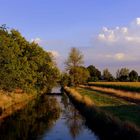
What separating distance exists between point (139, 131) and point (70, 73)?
354 feet

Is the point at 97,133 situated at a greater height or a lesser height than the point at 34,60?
lesser

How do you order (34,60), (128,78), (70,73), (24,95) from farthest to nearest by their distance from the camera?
(128,78) < (70,73) < (34,60) < (24,95)

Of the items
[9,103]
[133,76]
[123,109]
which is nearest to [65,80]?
[133,76]

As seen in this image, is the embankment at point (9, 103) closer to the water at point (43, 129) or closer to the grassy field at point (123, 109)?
the water at point (43, 129)

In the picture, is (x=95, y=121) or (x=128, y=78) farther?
(x=128, y=78)

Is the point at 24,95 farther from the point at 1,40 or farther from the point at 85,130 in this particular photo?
the point at 85,130

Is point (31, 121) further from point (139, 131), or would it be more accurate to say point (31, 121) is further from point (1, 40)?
point (139, 131)

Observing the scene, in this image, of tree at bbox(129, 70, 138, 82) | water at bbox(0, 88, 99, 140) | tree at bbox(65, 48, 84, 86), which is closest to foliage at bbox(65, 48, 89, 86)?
tree at bbox(65, 48, 84, 86)

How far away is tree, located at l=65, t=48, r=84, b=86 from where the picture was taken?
126m

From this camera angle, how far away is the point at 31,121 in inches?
1442

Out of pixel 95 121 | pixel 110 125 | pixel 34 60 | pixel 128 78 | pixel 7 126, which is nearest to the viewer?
pixel 110 125

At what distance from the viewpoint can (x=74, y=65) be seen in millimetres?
128500

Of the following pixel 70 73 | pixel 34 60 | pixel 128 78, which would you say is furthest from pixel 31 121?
pixel 128 78

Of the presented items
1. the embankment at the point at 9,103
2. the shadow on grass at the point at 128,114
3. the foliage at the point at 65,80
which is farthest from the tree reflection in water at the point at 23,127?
the foliage at the point at 65,80
